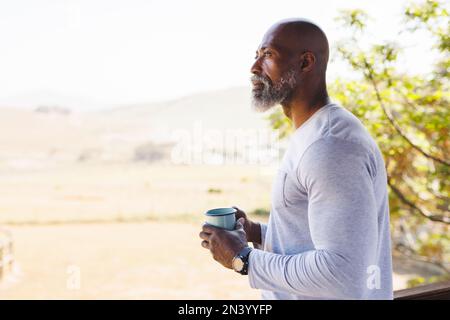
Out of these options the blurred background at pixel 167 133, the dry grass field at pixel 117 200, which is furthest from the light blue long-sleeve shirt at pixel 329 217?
the dry grass field at pixel 117 200

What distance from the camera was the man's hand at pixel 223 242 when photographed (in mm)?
671

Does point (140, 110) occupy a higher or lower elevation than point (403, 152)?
higher

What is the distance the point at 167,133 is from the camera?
22.3 metres

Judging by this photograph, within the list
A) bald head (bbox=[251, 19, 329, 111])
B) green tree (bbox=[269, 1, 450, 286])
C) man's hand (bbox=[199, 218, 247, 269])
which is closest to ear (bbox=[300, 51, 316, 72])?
bald head (bbox=[251, 19, 329, 111])

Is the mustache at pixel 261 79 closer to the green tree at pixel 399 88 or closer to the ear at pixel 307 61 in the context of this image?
the ear at pixel 307 61

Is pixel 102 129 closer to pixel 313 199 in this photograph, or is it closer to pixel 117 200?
pixel 117 200

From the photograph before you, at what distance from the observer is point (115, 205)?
52.5ft

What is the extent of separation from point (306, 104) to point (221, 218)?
7.9 inches

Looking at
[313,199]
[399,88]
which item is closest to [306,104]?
[313,199]

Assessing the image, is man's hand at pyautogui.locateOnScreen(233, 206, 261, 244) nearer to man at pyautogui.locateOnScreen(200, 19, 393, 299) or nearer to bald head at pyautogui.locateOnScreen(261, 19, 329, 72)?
man at pyautogui.locateOnScreen(200, 19, 393, 299)

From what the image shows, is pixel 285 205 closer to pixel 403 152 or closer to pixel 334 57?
pixel 334 57

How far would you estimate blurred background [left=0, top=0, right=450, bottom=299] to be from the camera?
221 centimetres
